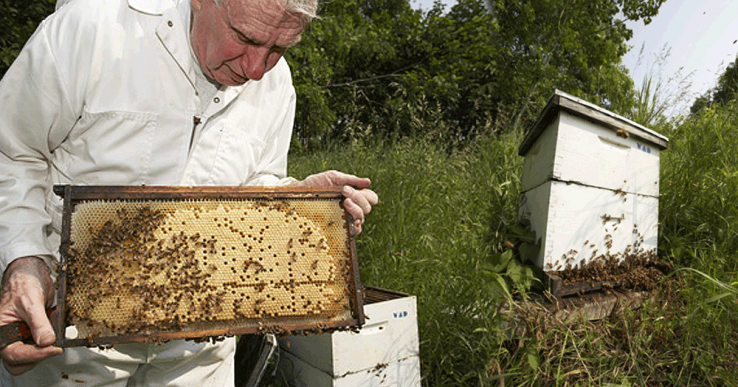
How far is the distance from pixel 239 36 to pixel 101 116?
53cm

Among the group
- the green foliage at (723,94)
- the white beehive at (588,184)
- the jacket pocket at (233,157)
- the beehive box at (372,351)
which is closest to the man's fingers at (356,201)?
the jacket pocket at (233,157)

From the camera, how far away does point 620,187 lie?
13.3ft

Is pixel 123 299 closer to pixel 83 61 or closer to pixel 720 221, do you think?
pixel 83 61

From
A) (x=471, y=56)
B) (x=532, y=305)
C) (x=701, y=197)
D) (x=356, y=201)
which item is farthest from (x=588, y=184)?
(x=471, y=56)

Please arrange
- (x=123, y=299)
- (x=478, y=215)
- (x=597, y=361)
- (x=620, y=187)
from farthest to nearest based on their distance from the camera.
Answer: (x=478, y=215) < (x=620, y=187) < (x=597, y=361) < (x=123, y=299)

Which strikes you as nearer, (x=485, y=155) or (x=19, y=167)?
(x=19, y=167)

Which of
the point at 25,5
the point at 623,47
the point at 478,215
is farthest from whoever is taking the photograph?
the point at 623,47

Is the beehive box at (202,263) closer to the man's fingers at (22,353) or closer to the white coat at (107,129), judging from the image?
the man's fingers at (22,353)

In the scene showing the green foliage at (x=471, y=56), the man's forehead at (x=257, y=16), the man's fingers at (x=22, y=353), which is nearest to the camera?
the man's fingers at (x=22, y=353)

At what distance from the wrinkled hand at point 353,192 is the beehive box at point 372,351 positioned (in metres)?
1.02

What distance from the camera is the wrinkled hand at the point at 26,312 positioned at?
136 centimetres

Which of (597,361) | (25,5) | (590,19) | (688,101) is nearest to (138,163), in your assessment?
(597,361)

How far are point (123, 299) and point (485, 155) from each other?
5.10 m

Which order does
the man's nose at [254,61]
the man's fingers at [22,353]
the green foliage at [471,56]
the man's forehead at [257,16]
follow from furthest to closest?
the green foliage at [471,56] < the man's nose at [254,61] < the man's forehead at [257,16] < the man's fingers at [22,353]
